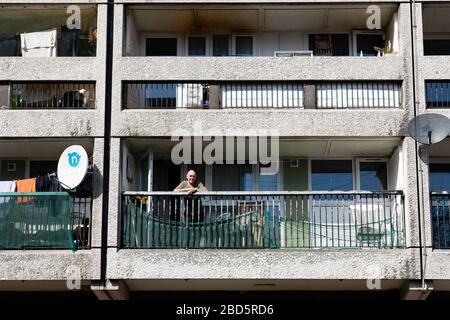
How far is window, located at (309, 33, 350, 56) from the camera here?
19.7 meters

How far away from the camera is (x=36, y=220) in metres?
17.2

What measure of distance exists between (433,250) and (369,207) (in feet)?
5.39

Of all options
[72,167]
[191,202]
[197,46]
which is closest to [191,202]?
[191,202]

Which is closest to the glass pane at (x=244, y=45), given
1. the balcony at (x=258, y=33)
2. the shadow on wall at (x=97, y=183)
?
the balcony at (x=258, y=33)

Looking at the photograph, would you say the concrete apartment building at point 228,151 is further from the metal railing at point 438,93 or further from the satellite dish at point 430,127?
the satellite dish at point 430,127

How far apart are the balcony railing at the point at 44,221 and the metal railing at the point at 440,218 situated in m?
6.19

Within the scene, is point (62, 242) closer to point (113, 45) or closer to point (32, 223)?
point (32, 223)

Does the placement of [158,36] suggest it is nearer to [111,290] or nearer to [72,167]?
[72,167]

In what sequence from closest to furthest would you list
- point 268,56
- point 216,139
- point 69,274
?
1. point 69,274
2. point 216,139
3. point 268,56

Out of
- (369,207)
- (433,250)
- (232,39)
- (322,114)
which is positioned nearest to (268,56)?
(232,39)

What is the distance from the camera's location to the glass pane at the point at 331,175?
1906cm

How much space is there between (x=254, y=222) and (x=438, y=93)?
4228 mm
